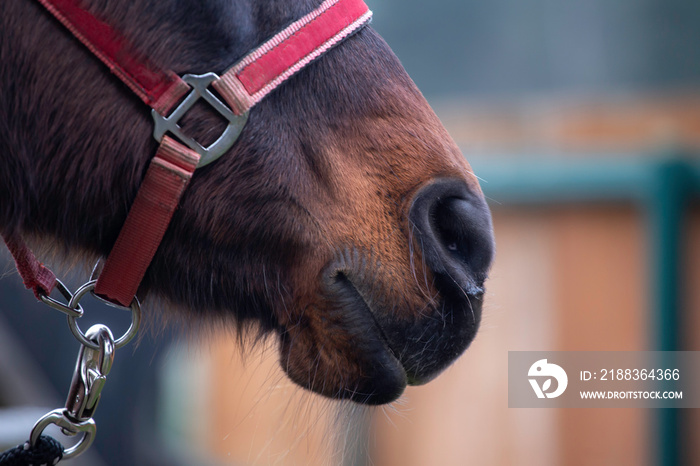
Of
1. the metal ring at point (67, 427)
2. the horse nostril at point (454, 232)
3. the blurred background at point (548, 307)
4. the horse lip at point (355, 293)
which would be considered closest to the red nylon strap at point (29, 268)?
the metal ring at point (67, 427)

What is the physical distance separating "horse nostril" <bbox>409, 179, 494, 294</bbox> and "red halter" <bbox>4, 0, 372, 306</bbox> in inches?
10.9

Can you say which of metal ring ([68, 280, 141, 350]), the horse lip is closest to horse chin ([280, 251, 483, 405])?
the horse lip

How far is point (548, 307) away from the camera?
2.85 m

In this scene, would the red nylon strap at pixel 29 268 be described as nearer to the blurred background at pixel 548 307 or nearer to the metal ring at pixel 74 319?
the metal ring at pixel 74 319

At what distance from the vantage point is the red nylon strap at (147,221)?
0.94 meters

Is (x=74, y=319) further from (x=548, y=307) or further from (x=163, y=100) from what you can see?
(x=548, y=307)

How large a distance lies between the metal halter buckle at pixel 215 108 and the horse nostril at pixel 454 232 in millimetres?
283

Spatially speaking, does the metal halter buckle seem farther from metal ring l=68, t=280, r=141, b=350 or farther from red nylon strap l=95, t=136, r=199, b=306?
metal ring l=68, t=280, r=141, b=350

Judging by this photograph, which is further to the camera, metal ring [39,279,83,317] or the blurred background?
the blurred background

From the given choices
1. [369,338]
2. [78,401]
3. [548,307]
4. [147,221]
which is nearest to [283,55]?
[147,221]

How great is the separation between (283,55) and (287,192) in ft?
0.65

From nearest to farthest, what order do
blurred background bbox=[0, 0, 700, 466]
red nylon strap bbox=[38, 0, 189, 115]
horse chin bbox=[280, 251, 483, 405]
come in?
red nylon strap bbox=[38, 0, 189, 115] < horse chin bbox=[280, 251, 483, 405] < blurred background bbox=[0, 0, 700, 466]

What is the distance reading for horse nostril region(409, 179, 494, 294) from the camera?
0.99m

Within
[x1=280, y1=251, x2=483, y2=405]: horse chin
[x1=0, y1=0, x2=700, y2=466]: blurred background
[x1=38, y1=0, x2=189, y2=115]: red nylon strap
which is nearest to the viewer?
[x1=38, y1=0, x2=189, y2=115]: red nylon strap
